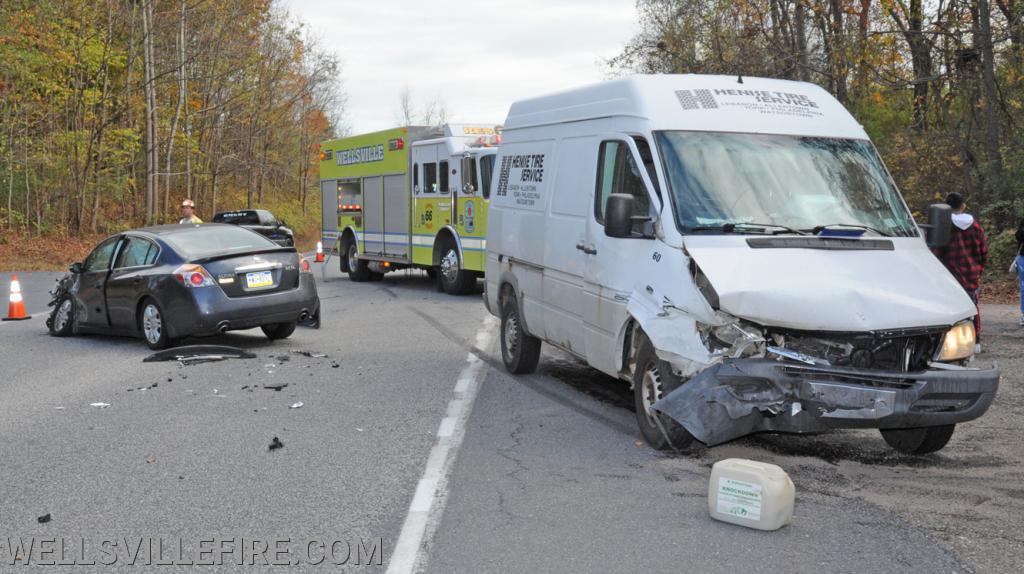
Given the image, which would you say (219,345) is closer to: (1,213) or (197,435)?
(197,435)

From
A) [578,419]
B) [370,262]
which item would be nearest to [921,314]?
[578,419]

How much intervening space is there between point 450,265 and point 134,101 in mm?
28781

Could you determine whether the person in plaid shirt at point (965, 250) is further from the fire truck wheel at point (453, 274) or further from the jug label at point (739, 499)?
the fire truck wheel at point (453, 274)

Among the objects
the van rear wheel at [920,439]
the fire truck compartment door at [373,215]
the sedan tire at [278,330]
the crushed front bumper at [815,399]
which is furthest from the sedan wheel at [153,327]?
the fire truck compartment door at [373,215]

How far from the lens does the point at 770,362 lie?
586 cm

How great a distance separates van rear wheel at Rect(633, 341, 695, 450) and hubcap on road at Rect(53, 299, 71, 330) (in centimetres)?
915

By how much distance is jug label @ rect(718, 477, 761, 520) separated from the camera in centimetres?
505

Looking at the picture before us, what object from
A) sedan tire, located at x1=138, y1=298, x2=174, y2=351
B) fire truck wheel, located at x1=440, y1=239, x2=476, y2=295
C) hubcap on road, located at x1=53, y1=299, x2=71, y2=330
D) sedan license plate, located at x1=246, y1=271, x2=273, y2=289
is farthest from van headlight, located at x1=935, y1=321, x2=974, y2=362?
fire truck wheel, located at x1=440, y1=239, x2=476, y2=295

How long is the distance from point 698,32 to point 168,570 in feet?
98.0

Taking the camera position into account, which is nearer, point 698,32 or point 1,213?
point 698,32

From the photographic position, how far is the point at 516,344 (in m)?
9.91

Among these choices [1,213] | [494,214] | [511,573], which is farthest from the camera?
[1,213]

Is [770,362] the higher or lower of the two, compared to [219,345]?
higher

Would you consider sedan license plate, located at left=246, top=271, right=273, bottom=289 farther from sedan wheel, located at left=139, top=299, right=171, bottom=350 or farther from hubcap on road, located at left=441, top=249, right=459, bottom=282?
hubcap on road, located at left=441, top=249, right=459, bottom=282
